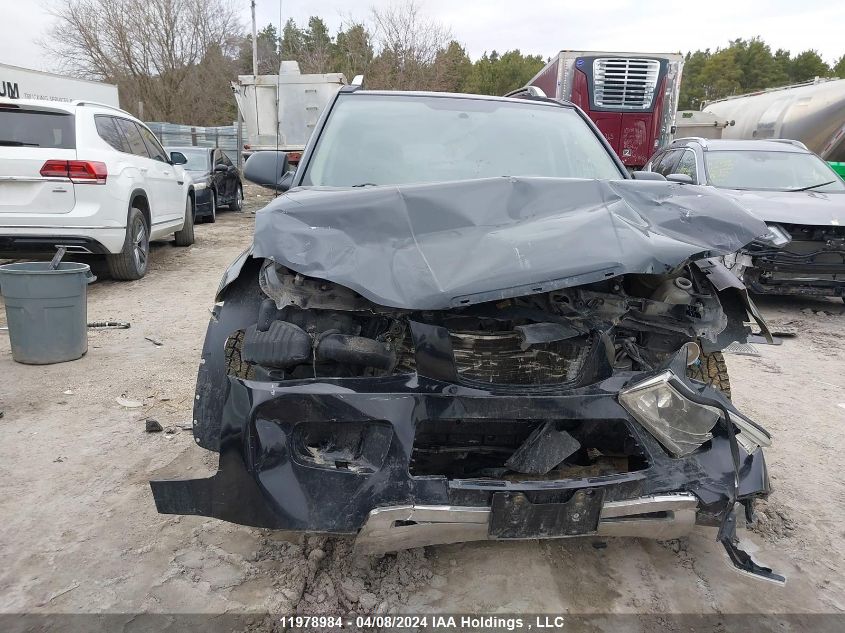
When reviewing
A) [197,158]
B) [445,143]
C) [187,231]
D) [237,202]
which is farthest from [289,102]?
[445,143]

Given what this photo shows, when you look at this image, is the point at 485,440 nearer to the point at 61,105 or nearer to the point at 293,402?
the point at 293,402

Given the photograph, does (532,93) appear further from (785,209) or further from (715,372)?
(785,209)

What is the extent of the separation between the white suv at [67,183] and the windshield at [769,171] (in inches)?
255

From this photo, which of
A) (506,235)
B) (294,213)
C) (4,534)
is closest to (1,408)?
(4,534)

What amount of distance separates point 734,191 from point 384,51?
18108 millimetres

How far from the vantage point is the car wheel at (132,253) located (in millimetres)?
6582

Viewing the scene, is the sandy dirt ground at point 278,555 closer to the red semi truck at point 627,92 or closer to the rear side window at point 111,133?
the rear side window at point 111,133

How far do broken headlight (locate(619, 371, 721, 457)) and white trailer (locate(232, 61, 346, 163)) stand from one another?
13.8m

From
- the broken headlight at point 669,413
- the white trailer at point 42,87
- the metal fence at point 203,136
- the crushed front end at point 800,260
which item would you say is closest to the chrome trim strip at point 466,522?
the broken headlight at point 669,413

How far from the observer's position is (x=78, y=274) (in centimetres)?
435

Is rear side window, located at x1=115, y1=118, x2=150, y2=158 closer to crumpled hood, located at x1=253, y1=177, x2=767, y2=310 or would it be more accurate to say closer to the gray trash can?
the gray trash can

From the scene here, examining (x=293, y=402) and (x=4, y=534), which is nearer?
(x=293, y=402)

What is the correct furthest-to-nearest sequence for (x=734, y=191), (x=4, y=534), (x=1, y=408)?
(x=734, y=191) < (x=1, y=408) < (x=4, y=534)

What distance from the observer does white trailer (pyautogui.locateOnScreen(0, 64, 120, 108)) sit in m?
13.5
